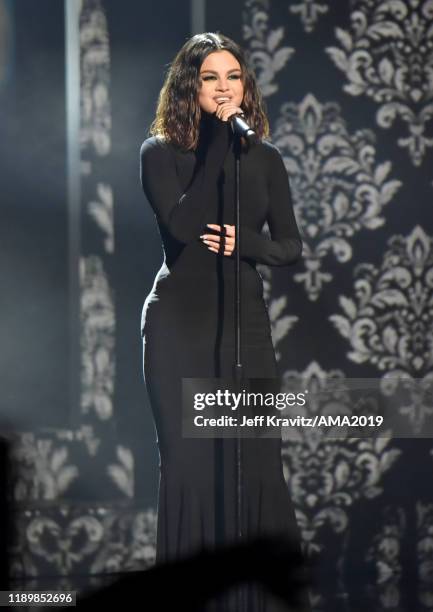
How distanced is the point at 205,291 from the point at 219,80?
59 cm

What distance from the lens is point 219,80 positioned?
313 cm

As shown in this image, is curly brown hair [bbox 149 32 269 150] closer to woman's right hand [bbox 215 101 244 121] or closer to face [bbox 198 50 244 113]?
face [bbox 198 50 244 113]

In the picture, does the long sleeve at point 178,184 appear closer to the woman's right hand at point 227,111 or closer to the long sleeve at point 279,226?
the woman's right hand at point 227,111

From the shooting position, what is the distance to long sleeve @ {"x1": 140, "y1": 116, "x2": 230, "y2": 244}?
304 centimetres

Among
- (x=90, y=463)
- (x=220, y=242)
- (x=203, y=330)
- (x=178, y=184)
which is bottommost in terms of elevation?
(x=90, y=463)

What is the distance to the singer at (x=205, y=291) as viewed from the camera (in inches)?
121

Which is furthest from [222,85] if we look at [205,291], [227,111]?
[205,291]

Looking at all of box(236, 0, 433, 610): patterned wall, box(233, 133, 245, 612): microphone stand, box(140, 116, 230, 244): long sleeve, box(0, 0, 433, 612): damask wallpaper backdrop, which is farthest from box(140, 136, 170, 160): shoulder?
box(236, 0, 433, 610): patterned wall

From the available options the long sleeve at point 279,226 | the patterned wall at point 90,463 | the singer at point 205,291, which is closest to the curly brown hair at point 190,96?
the singer at point 205,291

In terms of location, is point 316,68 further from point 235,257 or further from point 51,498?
point 51,498

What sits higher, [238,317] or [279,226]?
[279,226]

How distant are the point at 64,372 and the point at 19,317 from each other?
0.21 m

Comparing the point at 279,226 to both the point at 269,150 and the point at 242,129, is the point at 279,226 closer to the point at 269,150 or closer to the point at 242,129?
the point at 269,150

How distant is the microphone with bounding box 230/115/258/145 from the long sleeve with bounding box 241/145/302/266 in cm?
37
